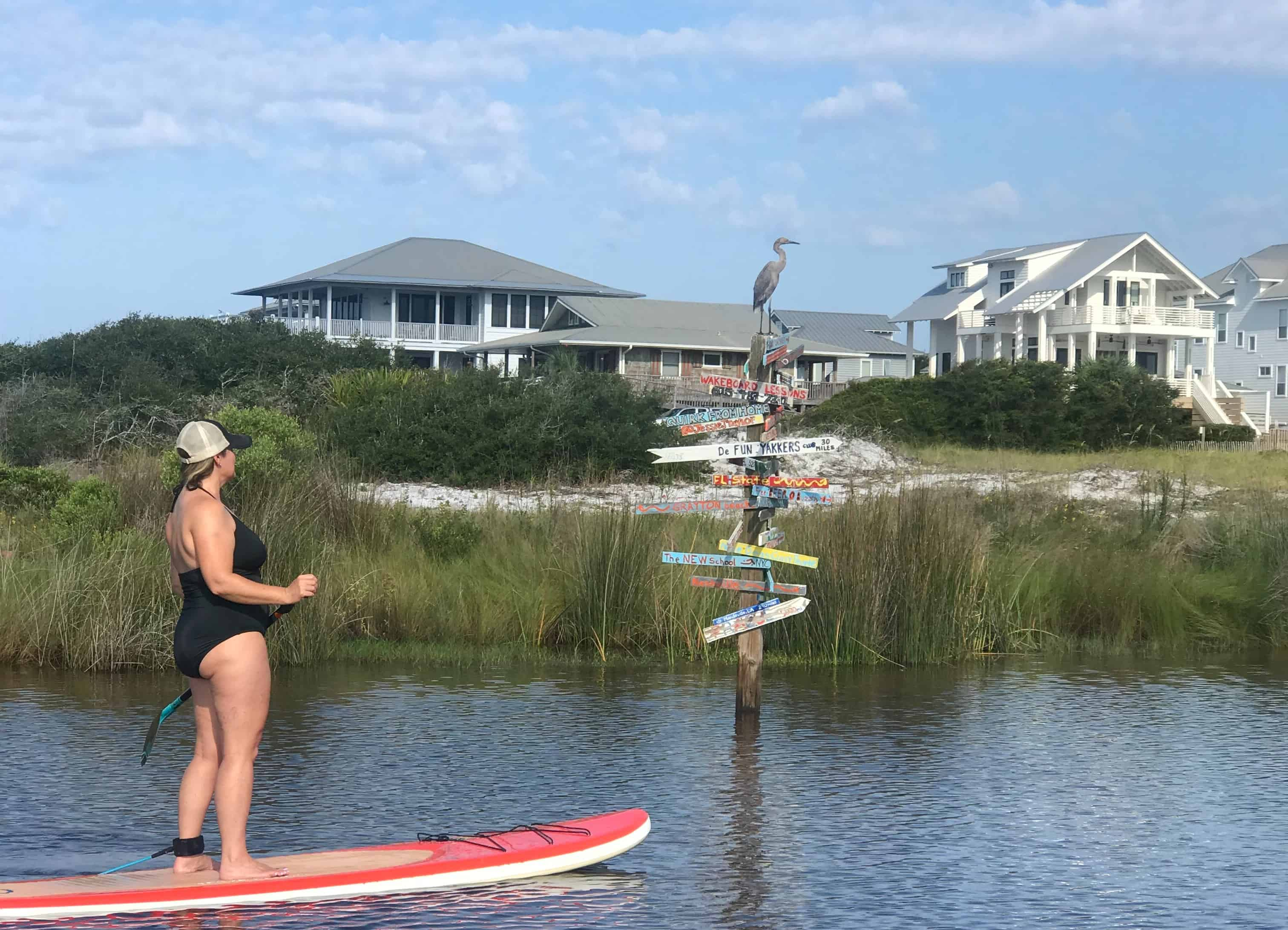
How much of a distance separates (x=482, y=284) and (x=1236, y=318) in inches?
1301

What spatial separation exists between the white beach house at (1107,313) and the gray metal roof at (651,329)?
6.14 m

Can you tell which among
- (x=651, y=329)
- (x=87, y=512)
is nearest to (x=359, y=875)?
(x=87, y=512)

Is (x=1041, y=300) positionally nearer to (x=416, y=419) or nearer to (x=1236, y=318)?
(x=1236, y=318)

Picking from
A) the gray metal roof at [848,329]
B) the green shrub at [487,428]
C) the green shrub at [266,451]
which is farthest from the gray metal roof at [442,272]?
the green shrub at [266,451]

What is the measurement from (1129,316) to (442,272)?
27.1 m

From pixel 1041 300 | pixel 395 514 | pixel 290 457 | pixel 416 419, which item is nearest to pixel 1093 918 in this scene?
pixel 395 514

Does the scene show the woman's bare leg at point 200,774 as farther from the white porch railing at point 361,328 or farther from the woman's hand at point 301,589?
the white porch railing at point 361,328

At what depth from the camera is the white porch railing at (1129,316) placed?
56.8 m

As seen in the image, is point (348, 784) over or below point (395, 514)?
below

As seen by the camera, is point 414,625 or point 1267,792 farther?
point 414,625

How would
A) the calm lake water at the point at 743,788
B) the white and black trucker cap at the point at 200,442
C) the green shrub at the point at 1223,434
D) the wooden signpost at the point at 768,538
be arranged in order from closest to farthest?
1. the white and black trucker cap at the point at 200,442
2. the calm lake water at the point at 743,788
3. the wooden signpost at the point at 768,538
4. the green shrub at the point at 1223,434

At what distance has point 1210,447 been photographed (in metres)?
40.2

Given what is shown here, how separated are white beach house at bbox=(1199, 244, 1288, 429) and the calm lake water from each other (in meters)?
55.6

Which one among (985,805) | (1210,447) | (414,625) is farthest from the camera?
(1210,447)
